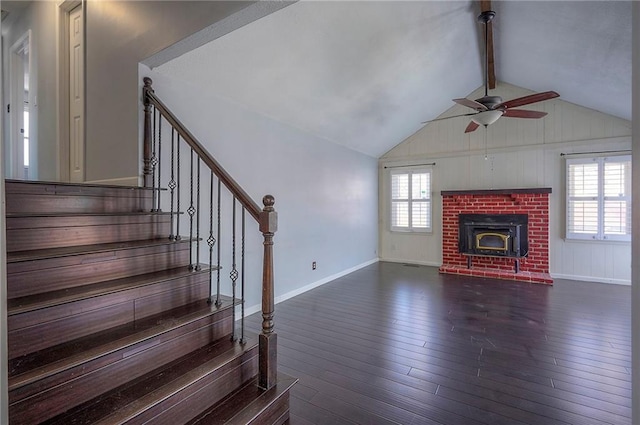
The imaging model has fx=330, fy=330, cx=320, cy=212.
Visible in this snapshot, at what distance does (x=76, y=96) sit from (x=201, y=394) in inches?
125

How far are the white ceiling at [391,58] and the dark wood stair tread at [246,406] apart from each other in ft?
8.86

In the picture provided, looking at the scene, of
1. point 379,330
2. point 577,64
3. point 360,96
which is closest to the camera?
point 379,330

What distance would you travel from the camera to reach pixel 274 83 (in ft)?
12.1

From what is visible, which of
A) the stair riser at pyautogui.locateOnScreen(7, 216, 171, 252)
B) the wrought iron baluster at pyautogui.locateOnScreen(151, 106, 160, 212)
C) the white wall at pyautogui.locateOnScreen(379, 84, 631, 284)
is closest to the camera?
the stair riser at pyautogui.locateOnScreen(7, 216, 171, 252)

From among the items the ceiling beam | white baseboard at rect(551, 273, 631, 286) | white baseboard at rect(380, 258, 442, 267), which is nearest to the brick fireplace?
white baseboard at rect(551, 273, 631, 286)

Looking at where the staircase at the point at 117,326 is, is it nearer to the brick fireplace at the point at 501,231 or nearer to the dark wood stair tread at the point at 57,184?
the dark wood stair tread at the point at 57,184

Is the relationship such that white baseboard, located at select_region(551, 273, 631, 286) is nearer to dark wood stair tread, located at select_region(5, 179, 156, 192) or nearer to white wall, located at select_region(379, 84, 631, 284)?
white wall, located at select_region(379, 84, 631, 284)

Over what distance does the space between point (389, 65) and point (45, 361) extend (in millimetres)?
4346

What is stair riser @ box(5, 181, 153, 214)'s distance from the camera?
2086 millimetres

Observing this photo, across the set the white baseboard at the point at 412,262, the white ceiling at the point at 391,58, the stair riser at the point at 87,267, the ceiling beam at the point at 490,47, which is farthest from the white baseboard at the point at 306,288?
the ceiling beam at the point at 490,47

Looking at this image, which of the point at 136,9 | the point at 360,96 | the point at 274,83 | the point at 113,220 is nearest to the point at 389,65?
the point at 360,96

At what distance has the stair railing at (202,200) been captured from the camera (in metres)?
2.04

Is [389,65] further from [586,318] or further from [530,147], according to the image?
[586,318]

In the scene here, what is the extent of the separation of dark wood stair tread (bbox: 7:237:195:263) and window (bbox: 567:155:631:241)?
6077 millimetres
